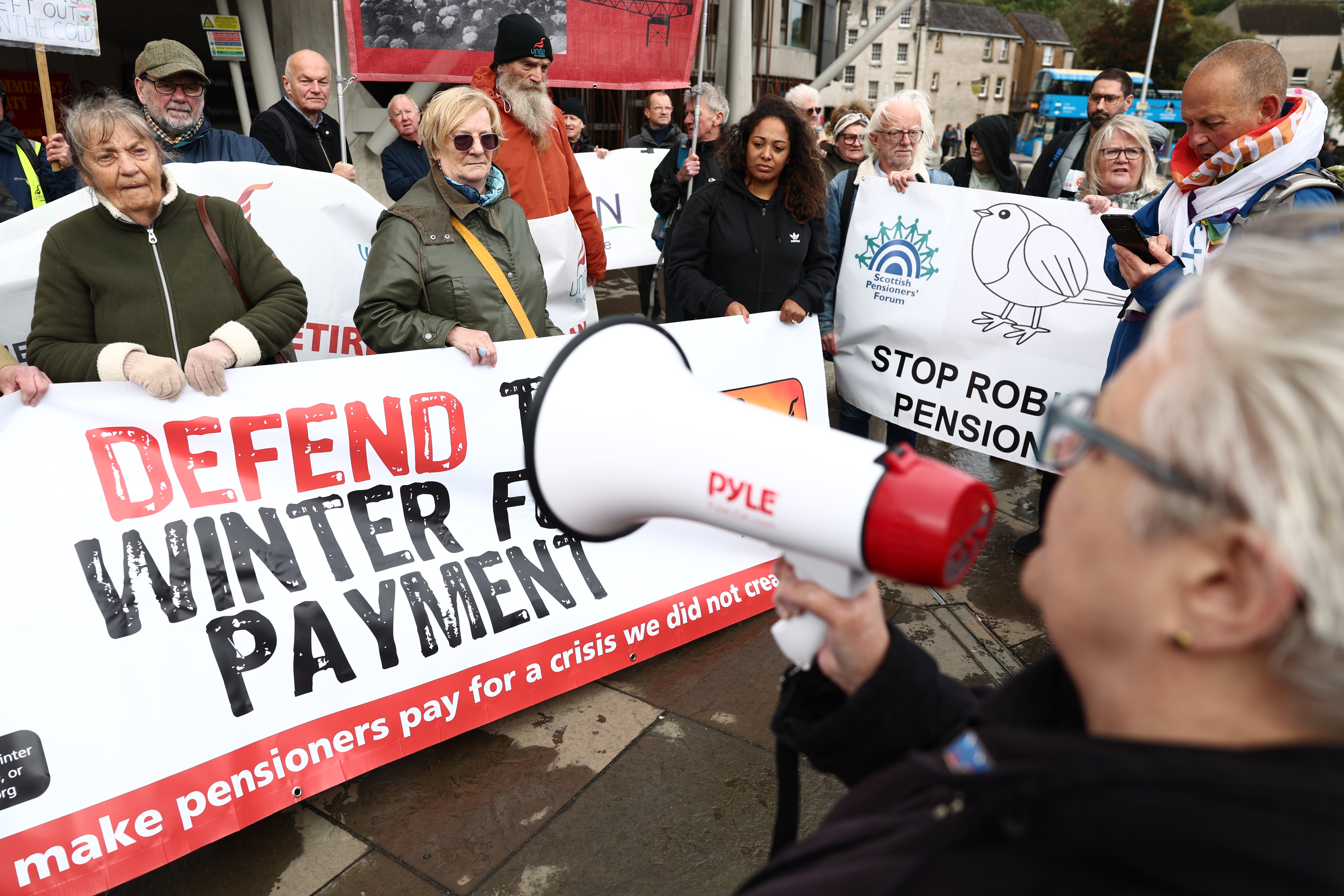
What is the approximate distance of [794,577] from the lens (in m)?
1.13

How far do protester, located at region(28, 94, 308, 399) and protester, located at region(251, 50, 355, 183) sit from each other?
2.10 m

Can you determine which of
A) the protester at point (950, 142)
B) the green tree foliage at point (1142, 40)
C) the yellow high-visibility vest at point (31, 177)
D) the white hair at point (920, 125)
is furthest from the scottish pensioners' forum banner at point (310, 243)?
the green tree foliage at point (1142, 40)

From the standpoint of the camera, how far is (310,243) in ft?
13.6

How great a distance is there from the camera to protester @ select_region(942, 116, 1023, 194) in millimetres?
5836

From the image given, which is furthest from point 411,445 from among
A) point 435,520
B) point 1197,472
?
point 1197,472

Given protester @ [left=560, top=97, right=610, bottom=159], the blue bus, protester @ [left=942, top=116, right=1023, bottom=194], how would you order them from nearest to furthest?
protester @ [left=942, top=116, right=1023, bottom=194]
protester @ [left=560, top=97, right=610, bottom=159]
the blue bus

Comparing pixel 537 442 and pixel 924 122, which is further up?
pixel 924 122

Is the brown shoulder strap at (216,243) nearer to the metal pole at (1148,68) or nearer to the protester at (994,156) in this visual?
the protester at (994,156)

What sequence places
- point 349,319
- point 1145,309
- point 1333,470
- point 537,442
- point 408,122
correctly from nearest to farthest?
point 1333,470 → point 537,442 → point 1145,309 → point 349,319 → point 408,122

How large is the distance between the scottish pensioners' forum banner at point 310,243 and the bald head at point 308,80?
2.84 ft

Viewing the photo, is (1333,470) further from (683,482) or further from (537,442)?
(537,442)

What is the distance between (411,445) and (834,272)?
8.77 ft

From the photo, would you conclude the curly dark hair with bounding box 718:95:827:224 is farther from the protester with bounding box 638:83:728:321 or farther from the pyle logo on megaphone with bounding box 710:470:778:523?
the pyle logo on megaphone with bounding box 710:470:778:523

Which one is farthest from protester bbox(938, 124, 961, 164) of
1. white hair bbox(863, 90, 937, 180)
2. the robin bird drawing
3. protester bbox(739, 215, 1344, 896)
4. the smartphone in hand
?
protester bbox(739, 215, 1344, 896)
